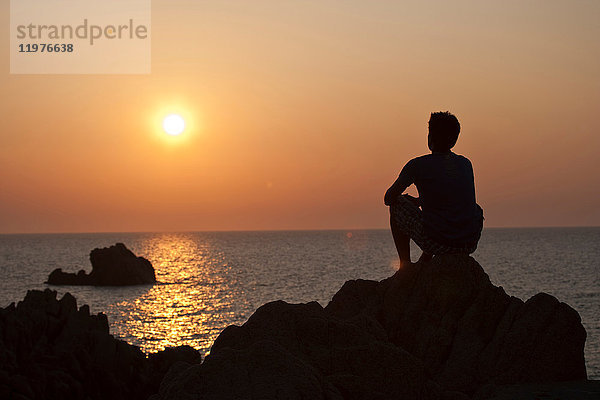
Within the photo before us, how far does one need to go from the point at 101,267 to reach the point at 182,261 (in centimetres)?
6661

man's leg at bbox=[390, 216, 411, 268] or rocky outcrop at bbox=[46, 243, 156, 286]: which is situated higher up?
man's leg at bbox=[390, 216, 411, 268]

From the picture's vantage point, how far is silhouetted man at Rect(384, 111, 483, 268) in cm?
959

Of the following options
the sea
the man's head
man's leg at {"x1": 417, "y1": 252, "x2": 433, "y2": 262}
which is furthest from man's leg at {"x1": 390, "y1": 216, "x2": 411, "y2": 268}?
the sea

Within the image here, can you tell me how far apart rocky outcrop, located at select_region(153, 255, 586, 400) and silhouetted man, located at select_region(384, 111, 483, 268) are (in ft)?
1.45

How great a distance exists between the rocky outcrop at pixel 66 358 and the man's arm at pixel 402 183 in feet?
37.2

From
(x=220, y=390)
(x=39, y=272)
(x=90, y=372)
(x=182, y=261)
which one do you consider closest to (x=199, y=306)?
(x=90, y=372)

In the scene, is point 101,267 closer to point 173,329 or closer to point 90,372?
point 173,329

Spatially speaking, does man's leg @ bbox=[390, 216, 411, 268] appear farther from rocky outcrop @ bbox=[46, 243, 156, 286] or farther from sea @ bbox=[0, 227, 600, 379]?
rocky outcrop @ bbox=[46, 243, 156, 286]

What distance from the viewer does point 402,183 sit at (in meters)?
9.78

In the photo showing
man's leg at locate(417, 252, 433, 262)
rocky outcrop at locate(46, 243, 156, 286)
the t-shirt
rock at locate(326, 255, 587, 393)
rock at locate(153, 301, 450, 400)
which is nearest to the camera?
rock at locate(153, 301, 450, 400)

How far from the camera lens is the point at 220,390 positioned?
604 centimetres

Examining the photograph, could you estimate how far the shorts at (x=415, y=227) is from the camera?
9.82m

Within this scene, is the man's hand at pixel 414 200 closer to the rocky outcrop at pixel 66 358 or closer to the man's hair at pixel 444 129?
the man's hair at pixel 444 129

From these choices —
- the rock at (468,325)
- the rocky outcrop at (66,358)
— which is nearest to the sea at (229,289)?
the rocky outcrop at (66,358)
